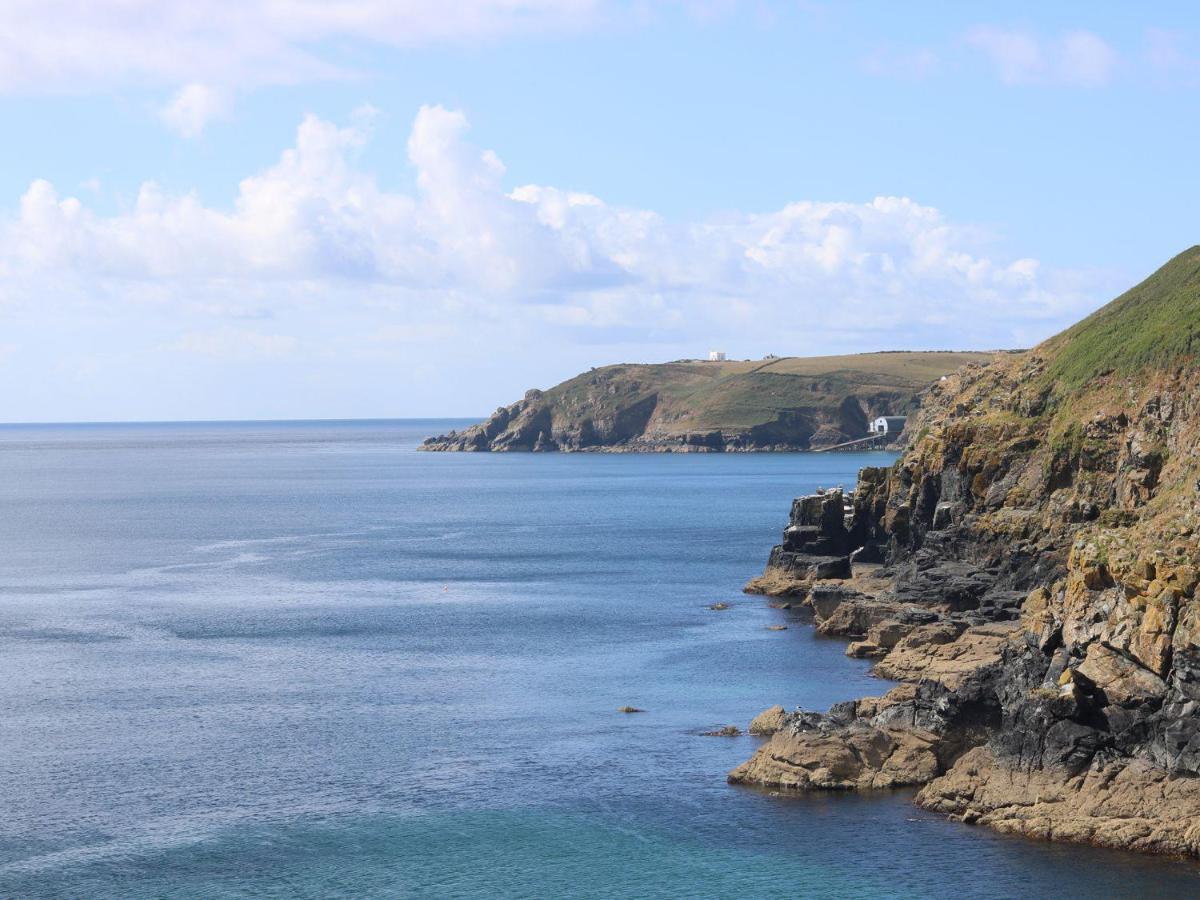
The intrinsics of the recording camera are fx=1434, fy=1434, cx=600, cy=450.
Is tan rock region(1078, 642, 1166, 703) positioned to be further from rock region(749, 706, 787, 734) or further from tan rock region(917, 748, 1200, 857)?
rock region(749, 706, 787, 734)

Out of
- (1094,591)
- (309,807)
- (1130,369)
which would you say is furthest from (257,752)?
(1130,369)

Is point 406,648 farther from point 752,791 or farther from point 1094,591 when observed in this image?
point 1094,591

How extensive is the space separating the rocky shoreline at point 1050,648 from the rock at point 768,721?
12.4 ft

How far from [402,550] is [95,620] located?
56.9m

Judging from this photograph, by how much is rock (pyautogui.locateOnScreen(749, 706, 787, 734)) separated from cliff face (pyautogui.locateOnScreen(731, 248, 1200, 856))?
580 cm

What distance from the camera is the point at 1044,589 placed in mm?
79062

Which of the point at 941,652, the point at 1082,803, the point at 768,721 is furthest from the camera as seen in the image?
the point at 941,652

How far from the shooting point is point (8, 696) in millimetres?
90000

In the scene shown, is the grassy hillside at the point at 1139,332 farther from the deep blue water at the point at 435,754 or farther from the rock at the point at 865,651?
the deep blue water at the point at 435,754

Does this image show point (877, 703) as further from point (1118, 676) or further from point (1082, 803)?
point (1082, 803)

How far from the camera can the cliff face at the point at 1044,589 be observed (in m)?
60.1

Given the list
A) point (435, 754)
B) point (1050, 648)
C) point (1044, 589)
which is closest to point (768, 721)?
point (1050, 648)

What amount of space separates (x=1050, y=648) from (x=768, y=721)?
16187mm

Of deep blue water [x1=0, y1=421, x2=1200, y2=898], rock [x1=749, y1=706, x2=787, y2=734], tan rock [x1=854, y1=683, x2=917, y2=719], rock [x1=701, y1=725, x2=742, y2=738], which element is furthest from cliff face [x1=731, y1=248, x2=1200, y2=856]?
rock [x1=701, y1=725, x2=742, y2=738]
